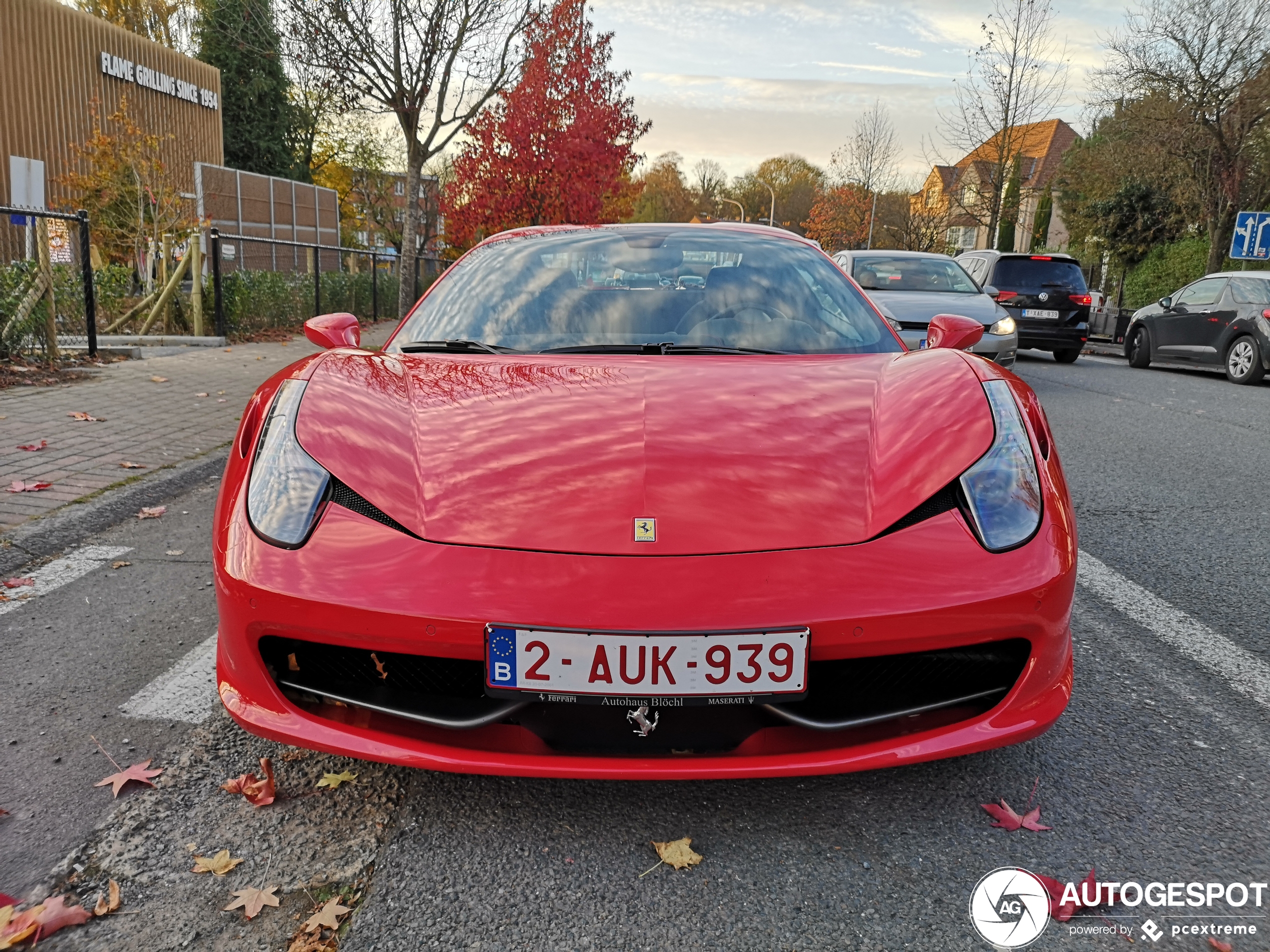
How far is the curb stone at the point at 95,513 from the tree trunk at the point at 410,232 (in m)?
9.80

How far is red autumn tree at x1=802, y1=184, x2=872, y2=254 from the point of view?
46.8 m

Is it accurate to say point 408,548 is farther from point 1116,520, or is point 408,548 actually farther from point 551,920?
point 1116,520

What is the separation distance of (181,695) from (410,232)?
13344 millimetres

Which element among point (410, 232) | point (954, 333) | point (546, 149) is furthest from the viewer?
point (546, 149)

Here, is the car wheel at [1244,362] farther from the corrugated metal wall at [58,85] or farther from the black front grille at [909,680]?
the corrugated metal wall at [58,85]

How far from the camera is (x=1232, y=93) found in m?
18.5

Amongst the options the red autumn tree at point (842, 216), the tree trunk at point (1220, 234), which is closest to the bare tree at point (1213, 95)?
the tree trunk at point (1220, 234)

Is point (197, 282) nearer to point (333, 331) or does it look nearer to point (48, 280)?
point (48, 280)

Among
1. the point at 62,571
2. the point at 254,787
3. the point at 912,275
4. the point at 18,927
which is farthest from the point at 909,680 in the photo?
the point at 912,275

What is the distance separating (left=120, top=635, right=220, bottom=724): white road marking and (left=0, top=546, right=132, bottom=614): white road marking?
841 mm

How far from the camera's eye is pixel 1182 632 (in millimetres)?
2836

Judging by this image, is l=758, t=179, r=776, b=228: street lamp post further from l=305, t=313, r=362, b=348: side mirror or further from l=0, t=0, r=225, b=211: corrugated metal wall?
l=305, t=313, r=362, b=348: side mirror

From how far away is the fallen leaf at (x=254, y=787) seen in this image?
1.86m

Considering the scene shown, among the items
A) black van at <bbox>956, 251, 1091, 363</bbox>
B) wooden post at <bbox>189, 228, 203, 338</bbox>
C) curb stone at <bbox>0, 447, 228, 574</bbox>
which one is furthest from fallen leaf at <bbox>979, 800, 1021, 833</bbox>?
black van at <bbox>956, 251, 1091, 363</bbox>
